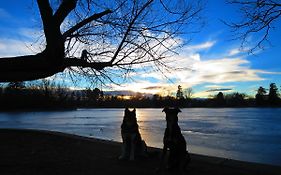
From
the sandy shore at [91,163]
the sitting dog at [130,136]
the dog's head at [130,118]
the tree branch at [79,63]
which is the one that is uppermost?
the tree branch at [79,63]

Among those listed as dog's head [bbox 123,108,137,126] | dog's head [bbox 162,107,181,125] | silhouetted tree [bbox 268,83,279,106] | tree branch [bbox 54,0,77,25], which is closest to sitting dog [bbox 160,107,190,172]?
dog's head [bbox 162,107,181,125]

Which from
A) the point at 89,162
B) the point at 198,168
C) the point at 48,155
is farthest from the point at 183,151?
the point at 48,155

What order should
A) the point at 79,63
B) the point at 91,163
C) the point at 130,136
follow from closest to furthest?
the point at 79,63, the point at 91,163, the point at 130,136

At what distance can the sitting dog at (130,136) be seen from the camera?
9.11m

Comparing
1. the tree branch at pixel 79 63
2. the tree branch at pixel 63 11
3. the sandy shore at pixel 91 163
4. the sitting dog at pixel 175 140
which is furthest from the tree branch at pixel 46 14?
the sandy shore at pixel 91 163

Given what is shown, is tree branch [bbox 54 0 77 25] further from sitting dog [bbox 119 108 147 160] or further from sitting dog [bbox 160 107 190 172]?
sitting dog [bbox 119 108 147 160]

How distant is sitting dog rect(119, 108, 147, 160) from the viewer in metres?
9.11

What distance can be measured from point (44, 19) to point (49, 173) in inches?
158

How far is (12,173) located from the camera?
780 centimetres

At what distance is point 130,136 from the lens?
9.23 m

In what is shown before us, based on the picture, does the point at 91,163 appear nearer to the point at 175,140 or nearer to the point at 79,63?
the point at 175,140

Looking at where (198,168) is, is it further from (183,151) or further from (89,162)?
(89,162)

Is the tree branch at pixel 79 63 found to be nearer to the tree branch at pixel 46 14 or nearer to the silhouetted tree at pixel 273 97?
the tree branch at pixel 46 14

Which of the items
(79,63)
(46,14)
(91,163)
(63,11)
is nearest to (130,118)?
(91,163)
